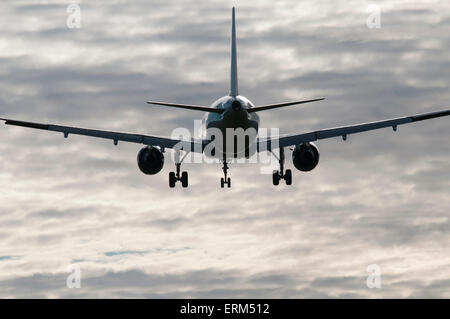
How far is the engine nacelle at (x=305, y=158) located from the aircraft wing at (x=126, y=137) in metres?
7.85

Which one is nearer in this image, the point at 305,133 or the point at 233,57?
the point at 305,133

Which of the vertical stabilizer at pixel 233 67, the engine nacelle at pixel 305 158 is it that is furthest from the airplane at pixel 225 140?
the vertical stabilizer at pixel 233 67

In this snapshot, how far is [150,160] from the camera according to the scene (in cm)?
7406

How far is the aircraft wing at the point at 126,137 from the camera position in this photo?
71.2 meters

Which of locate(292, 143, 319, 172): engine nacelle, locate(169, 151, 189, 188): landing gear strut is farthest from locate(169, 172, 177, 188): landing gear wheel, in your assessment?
locate(292, 143, 319, 172): engine nacelle

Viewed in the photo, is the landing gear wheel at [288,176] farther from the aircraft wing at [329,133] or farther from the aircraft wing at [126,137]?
the aircraft wing at [126,137]

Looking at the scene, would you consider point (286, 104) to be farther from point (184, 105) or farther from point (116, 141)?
point (116, 141)

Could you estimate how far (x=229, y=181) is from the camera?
73.3 meters

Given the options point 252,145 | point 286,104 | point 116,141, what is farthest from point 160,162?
point 286,104

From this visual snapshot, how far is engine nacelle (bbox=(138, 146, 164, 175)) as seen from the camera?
7412 centimetres

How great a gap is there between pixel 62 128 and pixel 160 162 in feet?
28.8

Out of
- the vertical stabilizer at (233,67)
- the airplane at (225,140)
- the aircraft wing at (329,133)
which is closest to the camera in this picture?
the airplane at (225,140)

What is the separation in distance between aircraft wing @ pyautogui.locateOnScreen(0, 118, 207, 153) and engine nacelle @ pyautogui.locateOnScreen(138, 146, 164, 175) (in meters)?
0.78
